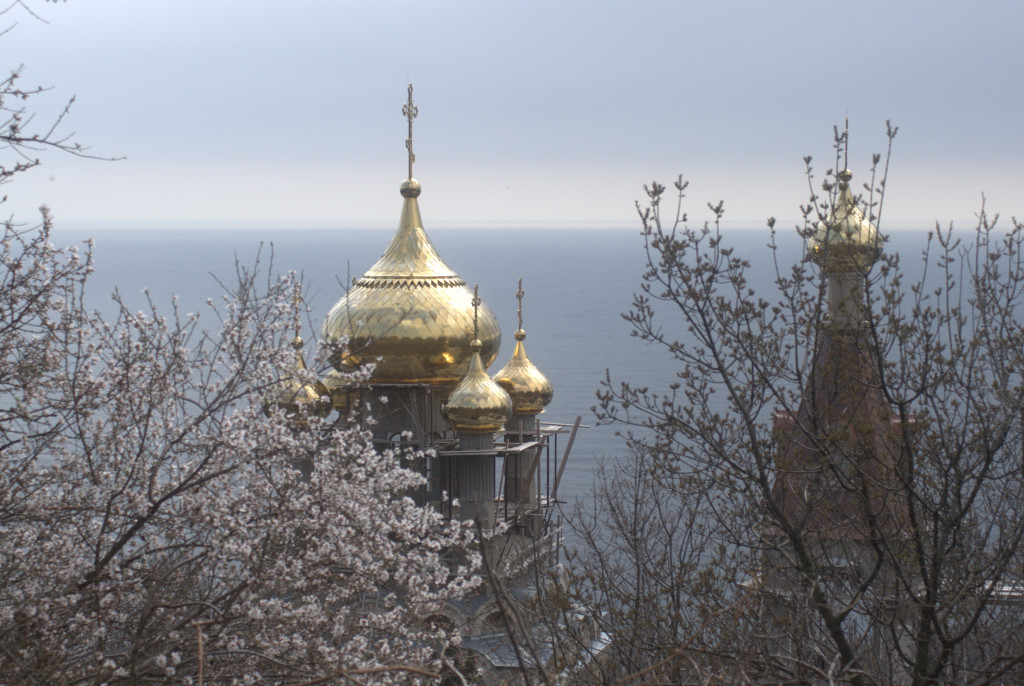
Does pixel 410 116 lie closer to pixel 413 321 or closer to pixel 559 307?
pixel 413 321

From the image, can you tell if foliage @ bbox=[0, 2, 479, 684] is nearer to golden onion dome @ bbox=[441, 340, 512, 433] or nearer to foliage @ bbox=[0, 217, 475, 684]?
foliage @ bbox=[0, 217, 475, 684]

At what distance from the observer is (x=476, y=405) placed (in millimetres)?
15984

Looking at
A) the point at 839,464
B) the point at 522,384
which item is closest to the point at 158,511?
the point at 839,464

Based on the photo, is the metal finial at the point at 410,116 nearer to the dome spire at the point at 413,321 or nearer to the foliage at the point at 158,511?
the dome spire at the point at 413,321

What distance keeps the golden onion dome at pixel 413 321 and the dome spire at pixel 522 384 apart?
40.6 inches

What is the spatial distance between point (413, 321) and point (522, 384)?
2460 mm

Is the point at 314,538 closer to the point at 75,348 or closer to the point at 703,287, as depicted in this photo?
the point at 75,348

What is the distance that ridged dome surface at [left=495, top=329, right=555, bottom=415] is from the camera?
18.7m

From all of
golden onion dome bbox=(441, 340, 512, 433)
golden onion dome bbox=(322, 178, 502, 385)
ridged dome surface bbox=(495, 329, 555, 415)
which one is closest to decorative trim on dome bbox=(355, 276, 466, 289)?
golden onion dome bbox=(322, 178, 502, 385)

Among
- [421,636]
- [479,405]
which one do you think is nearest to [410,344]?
[479,405]

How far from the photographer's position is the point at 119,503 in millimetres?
7102

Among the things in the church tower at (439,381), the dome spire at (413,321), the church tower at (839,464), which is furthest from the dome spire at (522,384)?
the church tower at (839,464)

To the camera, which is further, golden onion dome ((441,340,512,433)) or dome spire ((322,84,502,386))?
dome spire ((322,84,502,386))

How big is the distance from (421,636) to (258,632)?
2.31m
